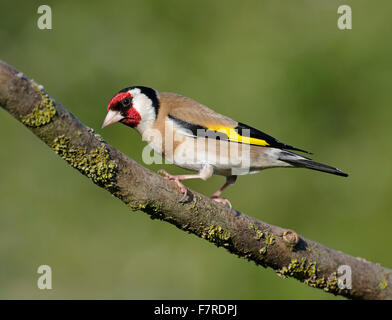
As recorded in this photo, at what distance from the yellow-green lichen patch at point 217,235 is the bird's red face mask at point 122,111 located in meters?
1.27

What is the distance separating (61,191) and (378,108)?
145 inches

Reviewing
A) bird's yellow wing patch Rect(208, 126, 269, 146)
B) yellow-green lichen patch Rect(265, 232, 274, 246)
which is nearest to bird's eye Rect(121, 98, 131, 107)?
bird's yellow wing patch Rect(208, 126, 269, 146)

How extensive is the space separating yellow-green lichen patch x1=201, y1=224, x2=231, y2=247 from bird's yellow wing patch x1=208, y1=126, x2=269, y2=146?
987 mm

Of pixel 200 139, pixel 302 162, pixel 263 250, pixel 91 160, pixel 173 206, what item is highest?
pixel 200 139

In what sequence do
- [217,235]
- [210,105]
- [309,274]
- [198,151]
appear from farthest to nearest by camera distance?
[210,105], [198,151], [309,274], [217,235]

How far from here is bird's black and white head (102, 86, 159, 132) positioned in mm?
3760

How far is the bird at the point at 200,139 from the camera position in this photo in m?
3.57

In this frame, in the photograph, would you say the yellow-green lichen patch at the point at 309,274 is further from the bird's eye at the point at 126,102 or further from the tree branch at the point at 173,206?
the bird's eye at the point at 126,102

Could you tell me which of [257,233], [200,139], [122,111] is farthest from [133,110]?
[257,233]

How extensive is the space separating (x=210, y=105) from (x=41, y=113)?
3890mm

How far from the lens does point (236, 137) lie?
367 cm

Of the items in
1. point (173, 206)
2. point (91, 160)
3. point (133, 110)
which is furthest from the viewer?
point (133, 110)

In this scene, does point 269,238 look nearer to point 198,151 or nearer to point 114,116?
point 198,151

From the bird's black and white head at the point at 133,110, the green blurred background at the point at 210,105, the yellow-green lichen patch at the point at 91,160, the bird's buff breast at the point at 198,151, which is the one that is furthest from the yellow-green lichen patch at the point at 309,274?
the green blurred background at the point at 210,105
